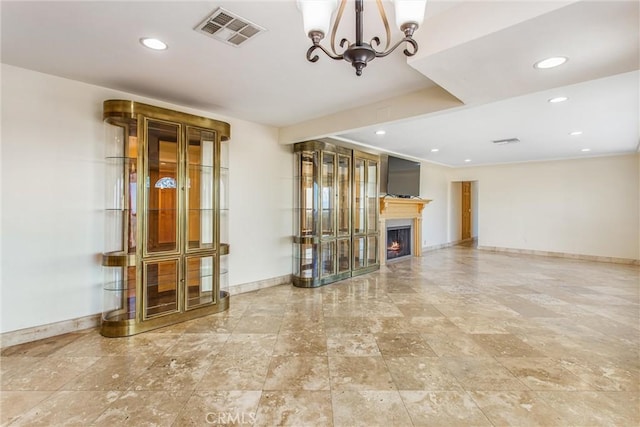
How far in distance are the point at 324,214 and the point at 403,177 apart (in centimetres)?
296

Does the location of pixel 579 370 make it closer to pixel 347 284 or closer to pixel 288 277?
pixel 347 284

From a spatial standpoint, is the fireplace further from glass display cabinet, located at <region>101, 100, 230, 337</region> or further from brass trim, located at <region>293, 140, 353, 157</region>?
glass display cabinet, located at <region>101, 100, 230, 337</region>

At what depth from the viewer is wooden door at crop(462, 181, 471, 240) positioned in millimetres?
10336

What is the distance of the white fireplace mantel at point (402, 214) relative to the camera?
628 cm

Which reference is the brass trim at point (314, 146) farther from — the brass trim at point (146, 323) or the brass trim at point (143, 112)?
the brass trim at point (146, 323)

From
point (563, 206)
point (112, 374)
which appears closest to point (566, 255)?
point (563, 206)

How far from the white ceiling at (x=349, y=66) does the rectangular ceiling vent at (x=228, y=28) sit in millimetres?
52

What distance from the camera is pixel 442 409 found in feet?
5.96

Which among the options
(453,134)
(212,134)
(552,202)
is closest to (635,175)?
(552,202)

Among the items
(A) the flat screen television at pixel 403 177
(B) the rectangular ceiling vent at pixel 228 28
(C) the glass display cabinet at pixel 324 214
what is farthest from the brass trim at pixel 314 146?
(B) the rectangular ceiling vent at pixel 228 28

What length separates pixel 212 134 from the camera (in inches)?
135

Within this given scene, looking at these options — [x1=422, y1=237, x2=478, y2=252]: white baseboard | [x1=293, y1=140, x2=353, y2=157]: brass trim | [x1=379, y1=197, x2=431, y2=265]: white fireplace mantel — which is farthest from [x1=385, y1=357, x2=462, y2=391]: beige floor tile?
[x1=422, y1=237, x2=478, y2=252]: white baseboard

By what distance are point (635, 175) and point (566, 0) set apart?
767 centimetres

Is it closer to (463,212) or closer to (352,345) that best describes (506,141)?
(352,345)
